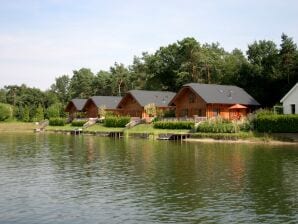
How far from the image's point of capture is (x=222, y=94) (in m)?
64.0

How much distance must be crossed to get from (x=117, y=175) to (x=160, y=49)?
66784mm

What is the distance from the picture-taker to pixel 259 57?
6775 centimetres

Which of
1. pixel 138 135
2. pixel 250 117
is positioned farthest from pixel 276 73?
pixel 138 135

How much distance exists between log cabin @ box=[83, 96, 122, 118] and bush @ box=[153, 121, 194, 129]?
22.1 meters

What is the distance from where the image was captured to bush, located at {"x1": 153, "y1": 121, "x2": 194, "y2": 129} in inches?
2152

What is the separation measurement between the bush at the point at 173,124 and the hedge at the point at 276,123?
29.7 feet

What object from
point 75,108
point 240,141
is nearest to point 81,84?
point 75,108

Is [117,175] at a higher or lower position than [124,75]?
lower

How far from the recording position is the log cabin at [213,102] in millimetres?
61419

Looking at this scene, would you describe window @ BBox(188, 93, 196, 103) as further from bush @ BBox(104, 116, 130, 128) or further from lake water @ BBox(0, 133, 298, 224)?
lake water @ BBox(0, 133, 298, 224)

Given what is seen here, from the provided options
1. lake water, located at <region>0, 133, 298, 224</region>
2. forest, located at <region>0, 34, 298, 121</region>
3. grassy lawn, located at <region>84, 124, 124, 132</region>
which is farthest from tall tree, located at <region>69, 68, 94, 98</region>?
lake water, located at <region>0, 133, 298, 224</region>

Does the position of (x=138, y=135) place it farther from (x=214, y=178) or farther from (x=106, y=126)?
(x=214, y=178)

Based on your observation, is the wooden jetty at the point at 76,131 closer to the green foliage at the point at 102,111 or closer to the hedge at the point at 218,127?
the green foliage at the point at 102,111

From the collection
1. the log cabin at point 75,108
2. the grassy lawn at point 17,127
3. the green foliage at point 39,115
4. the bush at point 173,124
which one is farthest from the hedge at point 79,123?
the green foliage at point 39,115
